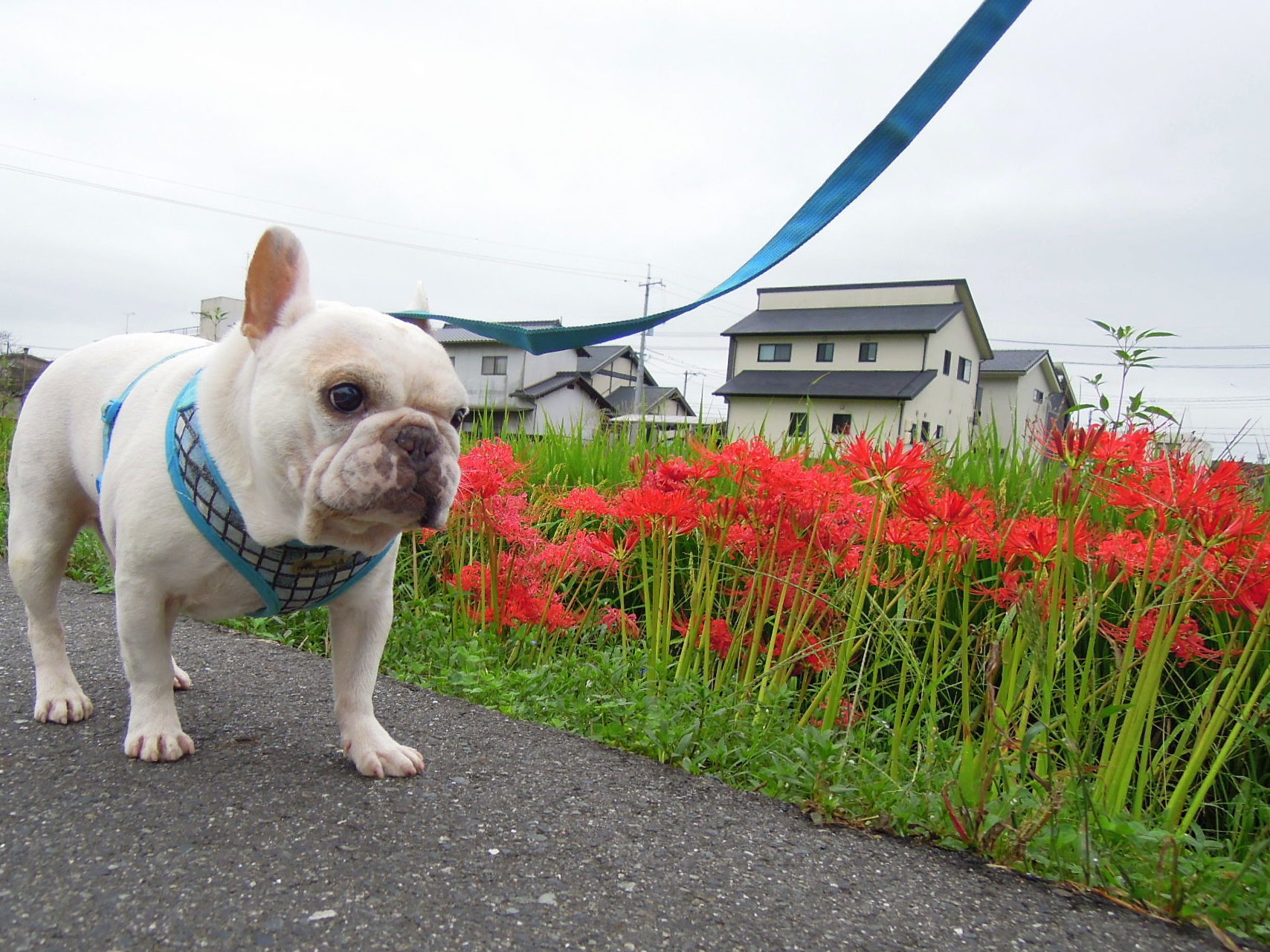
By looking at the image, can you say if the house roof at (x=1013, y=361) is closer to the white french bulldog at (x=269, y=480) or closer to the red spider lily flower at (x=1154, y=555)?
the red spider lily flower at (x=1154, y=555)

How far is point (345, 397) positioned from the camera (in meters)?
1.60

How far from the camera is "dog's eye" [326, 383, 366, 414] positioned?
5.24ft

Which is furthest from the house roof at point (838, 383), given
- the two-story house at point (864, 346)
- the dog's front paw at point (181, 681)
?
the dog's front paw at point (181, 681)

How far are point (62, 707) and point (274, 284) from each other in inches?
52.6

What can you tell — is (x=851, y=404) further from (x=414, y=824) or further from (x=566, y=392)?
(x=414, y=824)

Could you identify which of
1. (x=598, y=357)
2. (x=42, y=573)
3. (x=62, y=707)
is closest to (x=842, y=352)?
(x=598, y=357)

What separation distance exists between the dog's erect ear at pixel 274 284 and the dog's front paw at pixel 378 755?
0.96 metres

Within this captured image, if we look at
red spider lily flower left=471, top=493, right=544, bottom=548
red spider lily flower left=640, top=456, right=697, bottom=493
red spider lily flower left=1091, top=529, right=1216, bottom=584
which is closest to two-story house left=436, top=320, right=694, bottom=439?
red spider lily flower left=471, top=493, right=544, bottom=548

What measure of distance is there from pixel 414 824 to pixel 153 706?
746 mm

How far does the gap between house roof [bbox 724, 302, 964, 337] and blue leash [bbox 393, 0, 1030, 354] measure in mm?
32967

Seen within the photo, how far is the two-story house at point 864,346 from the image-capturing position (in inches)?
1313

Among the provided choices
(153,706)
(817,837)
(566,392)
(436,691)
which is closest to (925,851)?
(817,837)

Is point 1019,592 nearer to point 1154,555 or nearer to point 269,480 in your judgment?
point 1154,555

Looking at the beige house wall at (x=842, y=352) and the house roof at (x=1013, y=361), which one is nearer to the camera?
the beige house wall at (x=842, y=352)
